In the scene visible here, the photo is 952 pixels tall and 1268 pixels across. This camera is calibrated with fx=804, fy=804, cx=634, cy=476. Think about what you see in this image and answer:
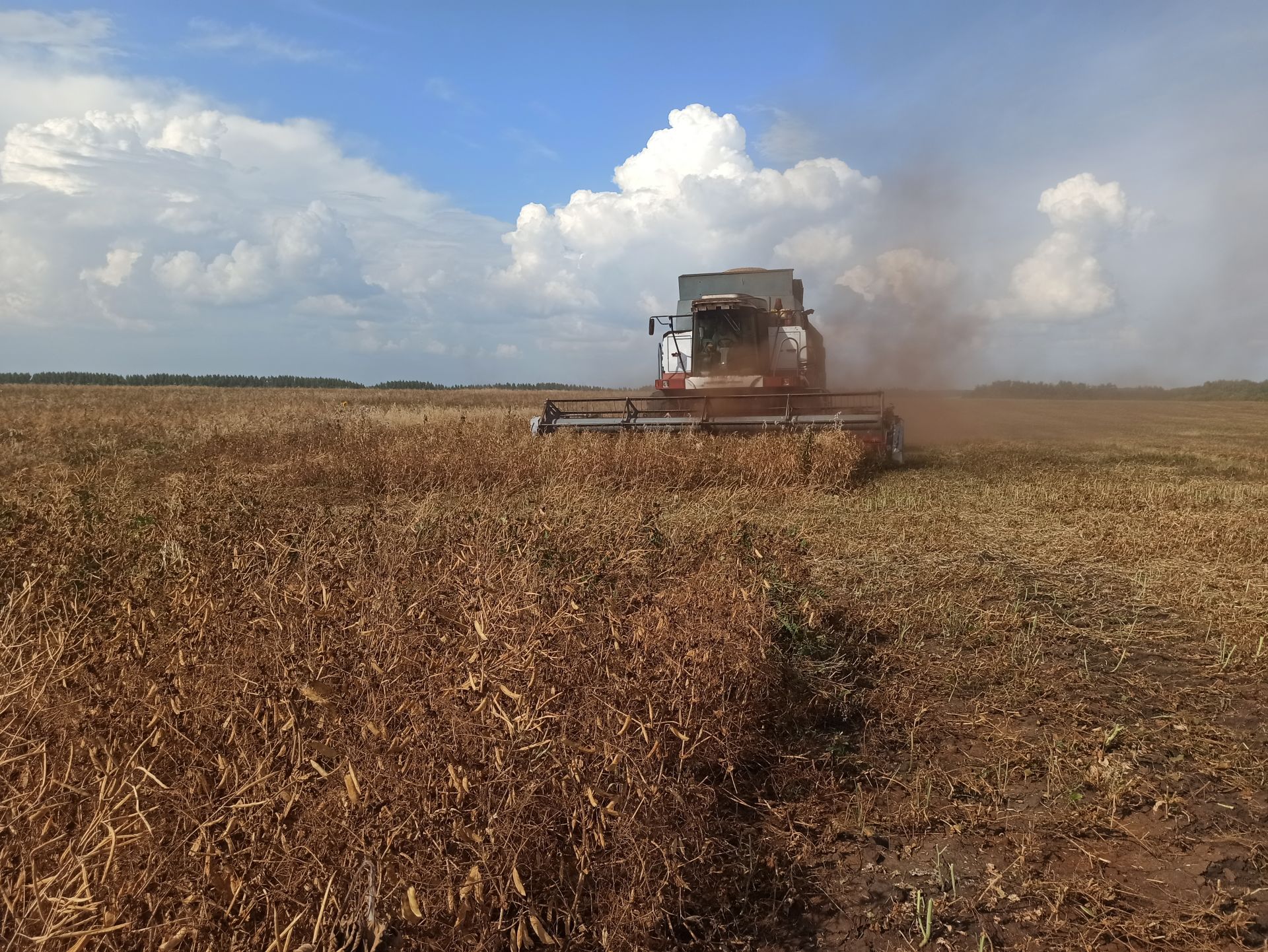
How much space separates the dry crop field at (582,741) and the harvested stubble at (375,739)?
1 centimetres

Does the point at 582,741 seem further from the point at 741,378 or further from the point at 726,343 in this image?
the point at 726,343

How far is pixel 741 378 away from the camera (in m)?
14.6

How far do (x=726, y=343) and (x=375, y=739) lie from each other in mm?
13462

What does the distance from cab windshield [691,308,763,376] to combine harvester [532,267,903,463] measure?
18mm

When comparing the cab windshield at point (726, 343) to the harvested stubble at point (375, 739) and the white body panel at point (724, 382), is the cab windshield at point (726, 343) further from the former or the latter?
the harvested stubble at point (375, 739)

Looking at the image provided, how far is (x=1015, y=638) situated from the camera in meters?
4.93

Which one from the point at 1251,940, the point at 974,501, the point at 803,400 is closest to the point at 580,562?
the point at 1251,940

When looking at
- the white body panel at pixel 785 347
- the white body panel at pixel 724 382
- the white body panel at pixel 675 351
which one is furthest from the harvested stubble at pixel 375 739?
the white body panel at pixel 675 351

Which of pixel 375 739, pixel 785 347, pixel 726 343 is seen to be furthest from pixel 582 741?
pixel 785 347

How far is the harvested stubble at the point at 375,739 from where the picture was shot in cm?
207

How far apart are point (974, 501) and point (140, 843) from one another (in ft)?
30.7

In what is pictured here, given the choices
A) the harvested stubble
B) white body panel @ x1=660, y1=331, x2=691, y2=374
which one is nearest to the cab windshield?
white body panel @ x1=660, y1=331, x2=691, y2=374

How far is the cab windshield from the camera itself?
15.1m

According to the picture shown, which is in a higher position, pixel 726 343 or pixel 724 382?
pixel 726 343
